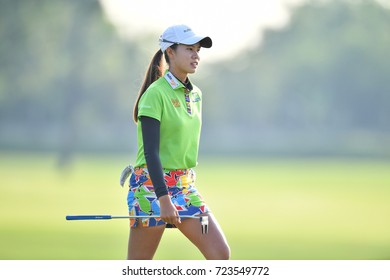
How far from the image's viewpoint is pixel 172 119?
18.5ft

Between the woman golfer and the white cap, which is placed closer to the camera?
the woman golfer

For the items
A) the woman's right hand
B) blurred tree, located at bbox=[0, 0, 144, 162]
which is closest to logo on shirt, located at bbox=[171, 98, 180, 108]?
the woman's right hand

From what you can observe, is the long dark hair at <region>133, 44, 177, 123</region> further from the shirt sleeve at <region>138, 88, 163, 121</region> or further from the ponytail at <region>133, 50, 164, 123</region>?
the shirt sleeve at <region>138, 88, 163, 121</region>

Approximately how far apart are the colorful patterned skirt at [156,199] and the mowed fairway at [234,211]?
515cm

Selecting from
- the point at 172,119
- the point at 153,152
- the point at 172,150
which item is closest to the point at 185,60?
the point at 172,119

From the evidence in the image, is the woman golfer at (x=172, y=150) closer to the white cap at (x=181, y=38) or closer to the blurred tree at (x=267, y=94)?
the white cap at (x=181, y=38)

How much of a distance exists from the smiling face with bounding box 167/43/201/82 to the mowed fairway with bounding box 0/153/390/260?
5.31 metres

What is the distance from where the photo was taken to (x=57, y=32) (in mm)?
38844

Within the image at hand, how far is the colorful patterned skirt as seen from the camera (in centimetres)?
571

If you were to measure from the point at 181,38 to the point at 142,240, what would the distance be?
1.15 metres

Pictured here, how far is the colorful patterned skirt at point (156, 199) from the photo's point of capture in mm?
5707

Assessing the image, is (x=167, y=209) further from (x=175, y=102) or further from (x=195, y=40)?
(x=195, y=40)

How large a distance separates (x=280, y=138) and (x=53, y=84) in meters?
24.6
